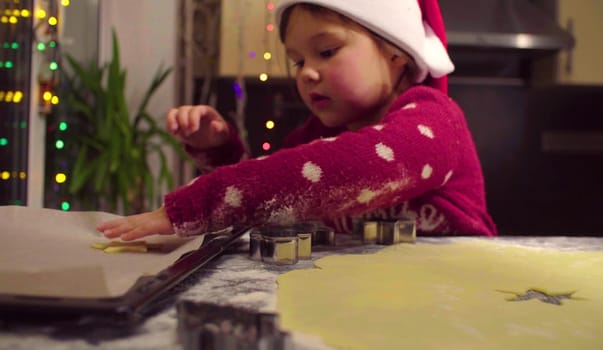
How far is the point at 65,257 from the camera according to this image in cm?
50

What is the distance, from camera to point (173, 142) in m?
2.37

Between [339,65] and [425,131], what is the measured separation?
0.82 feet

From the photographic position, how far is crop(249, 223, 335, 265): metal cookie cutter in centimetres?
52

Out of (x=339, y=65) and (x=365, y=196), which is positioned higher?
(x=339, y=65)

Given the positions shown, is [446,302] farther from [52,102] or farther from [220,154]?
[52,102]

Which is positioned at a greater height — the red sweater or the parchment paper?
the red sweater

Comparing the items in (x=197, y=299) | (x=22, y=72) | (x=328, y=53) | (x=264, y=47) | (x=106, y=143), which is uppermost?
(x=264, y=47)

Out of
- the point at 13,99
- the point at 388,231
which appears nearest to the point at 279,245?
the point at 388,231

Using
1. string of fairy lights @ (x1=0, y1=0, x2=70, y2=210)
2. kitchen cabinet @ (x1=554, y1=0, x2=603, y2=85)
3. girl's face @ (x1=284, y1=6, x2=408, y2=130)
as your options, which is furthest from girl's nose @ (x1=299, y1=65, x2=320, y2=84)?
kitchen cabinet @ (x1=554, y1=0, x2=603, y2=85)

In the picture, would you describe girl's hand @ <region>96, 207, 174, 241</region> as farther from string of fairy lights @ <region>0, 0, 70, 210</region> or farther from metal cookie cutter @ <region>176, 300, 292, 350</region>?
string of fairy lights @ <region>0, 0, 70, 210</region>

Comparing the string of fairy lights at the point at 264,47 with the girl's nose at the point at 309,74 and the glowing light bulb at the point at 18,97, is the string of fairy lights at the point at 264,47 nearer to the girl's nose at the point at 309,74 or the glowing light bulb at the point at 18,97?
the glowing light bulb at the point at 18,97

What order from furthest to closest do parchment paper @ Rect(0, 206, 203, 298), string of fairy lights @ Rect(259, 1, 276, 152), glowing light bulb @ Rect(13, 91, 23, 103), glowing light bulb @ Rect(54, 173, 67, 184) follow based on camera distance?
string of fairy lights @ Rect(259, 1, 276, 152), glowing light bulb @ Rect(54, 173, 67, 184), glowing light bulb @ Rect(13, 91, 23, 103), parchment paper @ Rect(0, 206, 203, 298)

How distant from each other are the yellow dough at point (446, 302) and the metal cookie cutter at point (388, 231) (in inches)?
3.5

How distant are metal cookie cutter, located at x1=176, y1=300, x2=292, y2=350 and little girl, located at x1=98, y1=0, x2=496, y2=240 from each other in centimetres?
32
